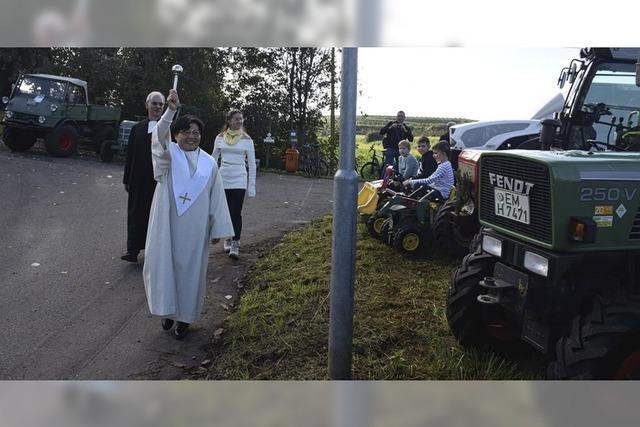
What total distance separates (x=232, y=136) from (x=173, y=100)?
0.32m

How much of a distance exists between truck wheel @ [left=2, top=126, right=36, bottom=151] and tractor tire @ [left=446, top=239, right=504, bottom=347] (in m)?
2.03

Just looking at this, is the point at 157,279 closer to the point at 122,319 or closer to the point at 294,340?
the point at 122,319

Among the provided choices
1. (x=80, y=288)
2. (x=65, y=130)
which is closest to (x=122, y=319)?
(x=80, y=288)

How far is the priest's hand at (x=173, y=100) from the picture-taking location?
2234 mm

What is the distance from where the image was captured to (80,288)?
2498mm

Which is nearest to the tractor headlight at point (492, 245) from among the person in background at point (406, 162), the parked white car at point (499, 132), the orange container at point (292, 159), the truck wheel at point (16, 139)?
the parked white car at point (499, 132)

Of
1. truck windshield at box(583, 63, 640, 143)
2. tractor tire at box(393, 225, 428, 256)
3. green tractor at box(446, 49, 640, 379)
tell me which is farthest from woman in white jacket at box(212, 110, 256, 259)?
truck windshield at box(583, 63, 640, 143)

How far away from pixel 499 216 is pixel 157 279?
154cm

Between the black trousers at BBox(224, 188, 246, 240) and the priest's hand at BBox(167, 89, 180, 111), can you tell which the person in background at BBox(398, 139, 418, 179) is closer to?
the black trousers at BBox(224, 188, 246, 240)

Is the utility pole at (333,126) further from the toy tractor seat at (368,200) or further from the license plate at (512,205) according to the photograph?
the toy tractor seat at (368,200)

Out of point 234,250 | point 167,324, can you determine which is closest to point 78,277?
point 167,324

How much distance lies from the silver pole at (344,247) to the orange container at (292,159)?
23cm

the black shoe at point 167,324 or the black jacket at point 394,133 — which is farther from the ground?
the black jacket at point 394,133
